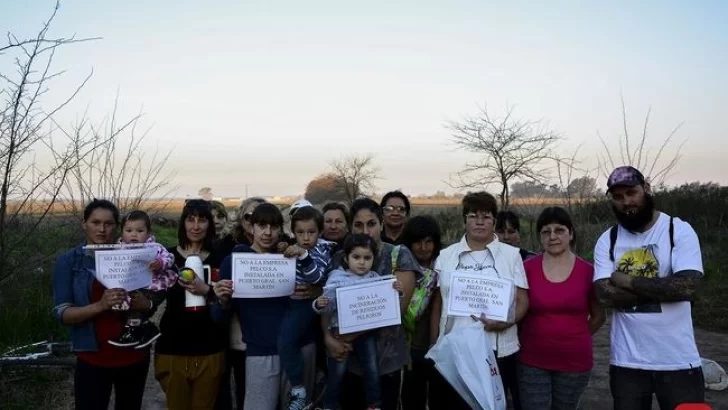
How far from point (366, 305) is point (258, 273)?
80cm

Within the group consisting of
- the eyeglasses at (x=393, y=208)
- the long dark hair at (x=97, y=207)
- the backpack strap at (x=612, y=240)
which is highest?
the long dark hair at (x=97, y=207)

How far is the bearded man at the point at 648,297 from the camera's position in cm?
372

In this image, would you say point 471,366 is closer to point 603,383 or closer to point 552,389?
point 552,389

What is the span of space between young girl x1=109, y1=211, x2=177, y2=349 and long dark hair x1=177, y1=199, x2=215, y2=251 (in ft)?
0.70

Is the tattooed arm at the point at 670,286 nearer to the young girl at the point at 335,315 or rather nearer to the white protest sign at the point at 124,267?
the young girl at the point at 335,315

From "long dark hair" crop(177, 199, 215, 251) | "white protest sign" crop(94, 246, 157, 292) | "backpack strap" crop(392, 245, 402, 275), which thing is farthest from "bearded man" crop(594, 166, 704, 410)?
"white protest sign" crop(94, 246, 157, 292)

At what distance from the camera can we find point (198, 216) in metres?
4.44

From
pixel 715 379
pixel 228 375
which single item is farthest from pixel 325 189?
pixel 228 375

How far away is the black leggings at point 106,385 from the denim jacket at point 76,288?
17 centimetres

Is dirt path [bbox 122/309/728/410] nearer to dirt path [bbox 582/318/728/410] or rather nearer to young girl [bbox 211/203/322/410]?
dirt path [bbox 582/318/728/410]

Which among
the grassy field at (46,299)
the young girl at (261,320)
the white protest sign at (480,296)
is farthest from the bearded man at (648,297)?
the grassy field at (46,299)

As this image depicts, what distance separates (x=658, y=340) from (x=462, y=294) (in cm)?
128

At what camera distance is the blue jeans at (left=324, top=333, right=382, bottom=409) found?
414 cm

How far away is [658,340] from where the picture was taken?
377cm
